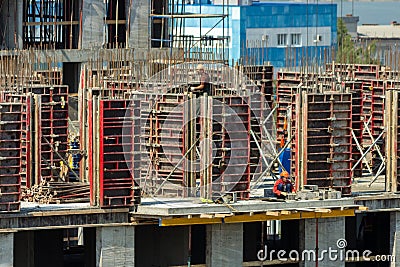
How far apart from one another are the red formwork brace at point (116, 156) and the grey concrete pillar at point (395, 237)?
8.96 metres

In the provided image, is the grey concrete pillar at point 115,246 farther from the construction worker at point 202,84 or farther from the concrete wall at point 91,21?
the concrete wall at point 91,21

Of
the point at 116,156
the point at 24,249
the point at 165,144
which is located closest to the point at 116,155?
the point at 116,156

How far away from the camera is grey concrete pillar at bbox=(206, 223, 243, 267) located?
142ft

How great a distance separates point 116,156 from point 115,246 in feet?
8.08

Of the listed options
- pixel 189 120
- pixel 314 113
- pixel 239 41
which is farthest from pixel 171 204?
pixel 239 41

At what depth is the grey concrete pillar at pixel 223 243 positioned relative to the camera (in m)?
43.3

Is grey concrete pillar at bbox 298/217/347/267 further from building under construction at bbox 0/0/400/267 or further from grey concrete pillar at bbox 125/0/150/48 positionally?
grey concrete pillar at bbox 125/0/150/48

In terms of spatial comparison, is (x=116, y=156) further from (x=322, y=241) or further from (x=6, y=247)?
(x=322, y=241)

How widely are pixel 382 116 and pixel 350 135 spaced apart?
17.1ft

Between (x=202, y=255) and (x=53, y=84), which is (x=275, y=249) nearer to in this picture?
(x=202, y=255)

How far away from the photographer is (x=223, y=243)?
43.5 metres

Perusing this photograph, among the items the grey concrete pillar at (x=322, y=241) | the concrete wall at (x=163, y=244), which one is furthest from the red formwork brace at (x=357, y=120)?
the concrete wall at (x=163, y=244)

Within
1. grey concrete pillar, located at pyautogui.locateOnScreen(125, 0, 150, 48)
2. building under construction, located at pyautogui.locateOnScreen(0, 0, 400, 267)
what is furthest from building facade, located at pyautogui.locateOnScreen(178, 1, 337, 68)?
building under construction, located at pyautogui.locateOnScreen(0, 0, 400, 267)

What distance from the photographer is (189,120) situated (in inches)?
1704
